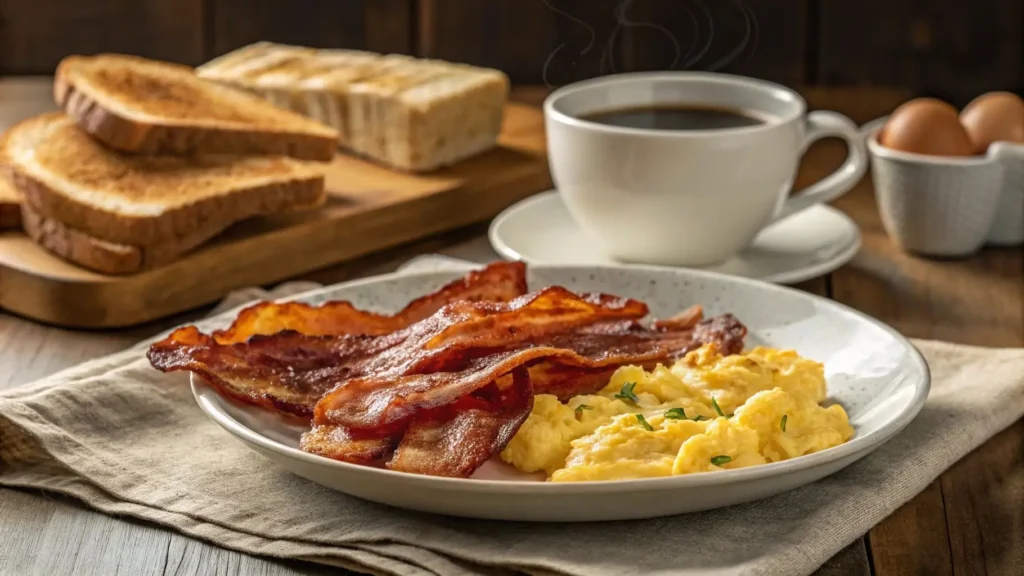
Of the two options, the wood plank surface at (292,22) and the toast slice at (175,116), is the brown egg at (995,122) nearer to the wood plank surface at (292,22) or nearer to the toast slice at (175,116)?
the toast slice at (175,116)

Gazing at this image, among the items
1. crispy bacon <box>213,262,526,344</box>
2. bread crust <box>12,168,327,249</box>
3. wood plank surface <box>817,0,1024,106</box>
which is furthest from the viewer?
wood plank surface <box>817,0,1024,106</box>

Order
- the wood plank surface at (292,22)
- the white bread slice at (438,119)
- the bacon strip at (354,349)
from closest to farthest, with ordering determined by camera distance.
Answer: the bacon strip at (354,349)
the white bread slice at (438,119)
the wood plank surface at (292,22)

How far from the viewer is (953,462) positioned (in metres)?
2.21

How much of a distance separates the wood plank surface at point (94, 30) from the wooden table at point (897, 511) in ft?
9.46

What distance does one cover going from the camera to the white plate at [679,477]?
1.78 meters

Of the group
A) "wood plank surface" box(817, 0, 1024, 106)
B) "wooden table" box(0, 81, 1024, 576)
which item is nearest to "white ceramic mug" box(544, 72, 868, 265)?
"wooden table" box(0, 81, 1024, 576)

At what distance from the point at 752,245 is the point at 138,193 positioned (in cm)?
163

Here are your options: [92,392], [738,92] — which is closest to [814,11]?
[738,92]

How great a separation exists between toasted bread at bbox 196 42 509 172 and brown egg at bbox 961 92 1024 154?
1458 millimetres

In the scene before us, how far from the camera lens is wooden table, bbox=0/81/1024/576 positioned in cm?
193

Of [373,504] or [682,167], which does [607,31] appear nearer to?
A: [682,167]

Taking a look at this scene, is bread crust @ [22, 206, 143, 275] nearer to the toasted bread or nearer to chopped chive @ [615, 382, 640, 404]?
the toasted bread

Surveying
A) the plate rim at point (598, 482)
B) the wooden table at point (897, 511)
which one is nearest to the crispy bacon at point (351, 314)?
the plate rim at point (598, 482)

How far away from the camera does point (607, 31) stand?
5258 millimetres
